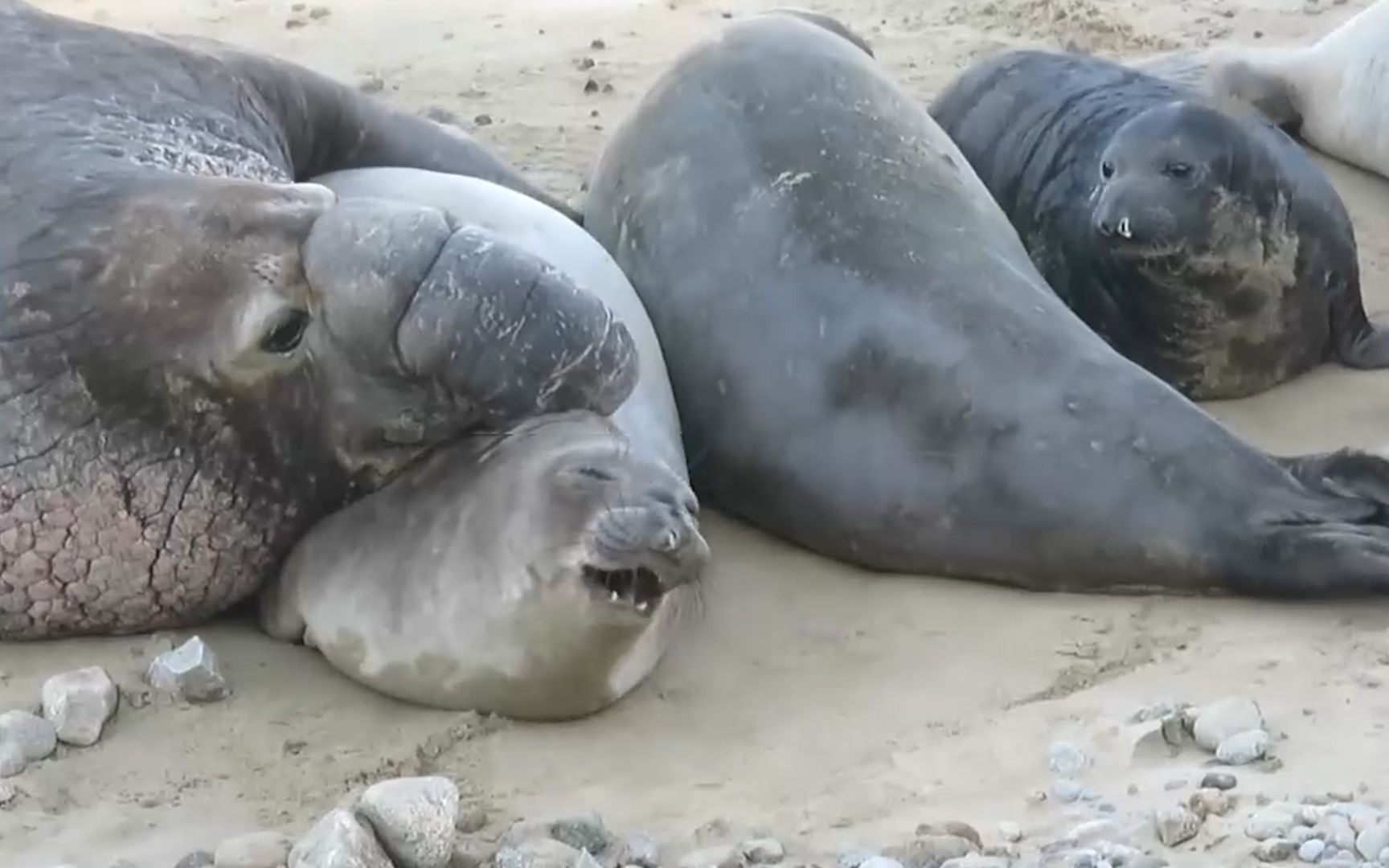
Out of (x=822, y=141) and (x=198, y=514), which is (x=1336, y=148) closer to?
(x=822, y=141)

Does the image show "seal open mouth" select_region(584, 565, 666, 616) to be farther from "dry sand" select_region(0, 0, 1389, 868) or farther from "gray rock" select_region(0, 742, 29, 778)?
"gray rock" select_region(0, 742, 29, 778)

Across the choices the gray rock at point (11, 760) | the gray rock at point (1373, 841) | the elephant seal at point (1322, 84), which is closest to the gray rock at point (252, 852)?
the gray rock at point (11, 760)

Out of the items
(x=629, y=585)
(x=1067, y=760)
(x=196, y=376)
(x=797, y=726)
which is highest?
(x=196, y=376)

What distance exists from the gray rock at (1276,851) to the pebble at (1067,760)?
1.39 ft

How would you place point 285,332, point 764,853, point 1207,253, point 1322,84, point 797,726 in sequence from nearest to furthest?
point 764,853, point 797,726, point 285,332, point 1207,253, point 1322,84

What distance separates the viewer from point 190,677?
3424 millimetres

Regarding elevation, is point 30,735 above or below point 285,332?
below

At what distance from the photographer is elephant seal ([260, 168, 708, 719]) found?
3270mm

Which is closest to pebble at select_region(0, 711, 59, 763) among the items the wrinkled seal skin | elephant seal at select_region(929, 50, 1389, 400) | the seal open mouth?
the wrinkled seal skin

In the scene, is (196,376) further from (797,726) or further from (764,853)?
(764,853)

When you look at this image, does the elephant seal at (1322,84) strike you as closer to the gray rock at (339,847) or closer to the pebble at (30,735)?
the pebble at (30,735)

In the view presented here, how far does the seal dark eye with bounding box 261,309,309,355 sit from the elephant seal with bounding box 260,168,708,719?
0.08 metres

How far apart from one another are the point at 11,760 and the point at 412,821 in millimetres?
745

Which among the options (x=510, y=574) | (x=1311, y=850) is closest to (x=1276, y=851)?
(x=1311, y=850)
